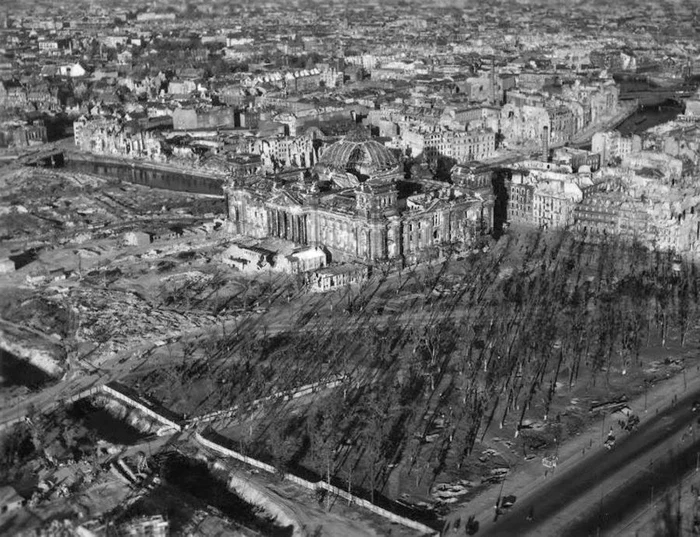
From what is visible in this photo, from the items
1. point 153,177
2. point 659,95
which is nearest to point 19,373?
point 153,177

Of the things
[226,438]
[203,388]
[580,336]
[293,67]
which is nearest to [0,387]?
[203,388]

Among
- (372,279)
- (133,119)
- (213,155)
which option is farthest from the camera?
(133,119)

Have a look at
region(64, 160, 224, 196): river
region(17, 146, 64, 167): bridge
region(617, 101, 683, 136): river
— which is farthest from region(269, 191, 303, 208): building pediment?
region(617, 101, 683, 136): river

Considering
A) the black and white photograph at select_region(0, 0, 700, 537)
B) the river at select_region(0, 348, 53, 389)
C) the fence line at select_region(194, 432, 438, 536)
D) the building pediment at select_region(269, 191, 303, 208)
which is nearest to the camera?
the fence line at select_region(194, 432, 438, 536)

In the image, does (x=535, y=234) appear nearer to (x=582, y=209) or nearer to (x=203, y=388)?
(x=582, y=209)

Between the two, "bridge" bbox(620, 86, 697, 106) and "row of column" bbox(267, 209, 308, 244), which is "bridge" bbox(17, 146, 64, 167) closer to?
"row of column" bbox(267, 209, 308, 244)
